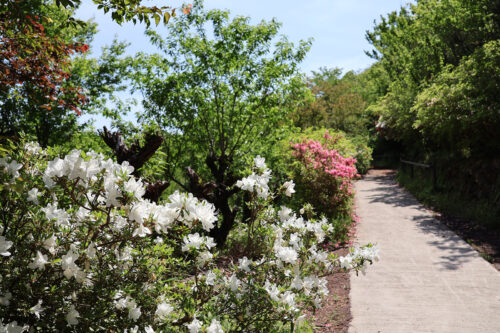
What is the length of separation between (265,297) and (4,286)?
179cm

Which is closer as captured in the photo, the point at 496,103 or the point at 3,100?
the point at 496,103

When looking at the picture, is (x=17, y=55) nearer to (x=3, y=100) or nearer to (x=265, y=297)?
(x=265, y=297)

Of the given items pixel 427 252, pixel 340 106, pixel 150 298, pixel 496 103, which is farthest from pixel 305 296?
pixel 340 106

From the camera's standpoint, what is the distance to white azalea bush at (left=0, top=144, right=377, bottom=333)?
2.38 metres

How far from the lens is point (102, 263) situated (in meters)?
2.81

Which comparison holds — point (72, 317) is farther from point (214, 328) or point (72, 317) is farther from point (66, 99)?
point (66, 99)

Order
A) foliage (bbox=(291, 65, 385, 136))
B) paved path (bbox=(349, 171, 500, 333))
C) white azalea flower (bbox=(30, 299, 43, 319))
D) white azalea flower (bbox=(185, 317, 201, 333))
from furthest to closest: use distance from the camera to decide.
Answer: foliage (bbox=(291, 65, 385, 136)) < paved path (bbox=(349, 171, 500, 333)) < white azalea flower (bbox=(185, 317, 201, 333)) < white azalea flower (bbox=(30, 299, 43, 319))

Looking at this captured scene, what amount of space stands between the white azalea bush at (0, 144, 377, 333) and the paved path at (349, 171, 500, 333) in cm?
203

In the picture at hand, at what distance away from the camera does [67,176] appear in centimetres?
239

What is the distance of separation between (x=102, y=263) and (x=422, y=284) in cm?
487

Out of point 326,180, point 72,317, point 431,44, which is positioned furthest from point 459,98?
point 72,317

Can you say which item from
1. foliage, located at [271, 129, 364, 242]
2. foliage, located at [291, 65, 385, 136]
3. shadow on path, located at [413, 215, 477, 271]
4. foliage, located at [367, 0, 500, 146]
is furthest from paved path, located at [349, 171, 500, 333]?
foliage, located at [291, 65, 385, 136]

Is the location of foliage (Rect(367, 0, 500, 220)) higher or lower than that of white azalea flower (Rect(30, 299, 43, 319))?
higher

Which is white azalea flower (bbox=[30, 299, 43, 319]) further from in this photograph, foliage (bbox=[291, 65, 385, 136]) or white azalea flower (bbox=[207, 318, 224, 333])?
foliage (bbox=[291, 65, 385, 136])
